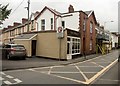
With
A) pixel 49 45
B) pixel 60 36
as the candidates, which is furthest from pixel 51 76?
pixel 49 45

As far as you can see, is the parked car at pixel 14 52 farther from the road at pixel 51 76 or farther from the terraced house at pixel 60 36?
the road at pixel 51 76

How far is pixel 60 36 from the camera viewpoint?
28.2 meters

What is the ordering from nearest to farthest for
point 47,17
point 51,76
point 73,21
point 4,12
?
point 51,76 < point 4,12 < point 73,21 < point 47,17

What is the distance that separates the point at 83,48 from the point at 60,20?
18.4ft

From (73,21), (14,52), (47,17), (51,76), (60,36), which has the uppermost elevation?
(47,17)

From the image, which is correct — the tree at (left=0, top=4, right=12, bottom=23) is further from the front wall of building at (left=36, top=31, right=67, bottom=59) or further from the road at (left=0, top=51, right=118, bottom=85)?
the front wall of building at (left=36, top=31, right=67, bottom=59)

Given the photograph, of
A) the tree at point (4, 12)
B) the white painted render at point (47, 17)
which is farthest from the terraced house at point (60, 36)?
the tree at point (4, 12)

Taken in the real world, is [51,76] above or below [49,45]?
below

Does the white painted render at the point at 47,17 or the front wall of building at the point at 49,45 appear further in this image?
the white painted render at the point at 47,17

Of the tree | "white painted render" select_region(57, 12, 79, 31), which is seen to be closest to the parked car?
the tree

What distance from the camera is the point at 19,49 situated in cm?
2641

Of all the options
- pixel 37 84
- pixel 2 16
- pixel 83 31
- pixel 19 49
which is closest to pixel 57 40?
pixel 19 49

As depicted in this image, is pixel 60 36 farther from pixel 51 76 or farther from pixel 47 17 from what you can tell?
pixel 51 76

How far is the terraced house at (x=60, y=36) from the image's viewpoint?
2875 cm
